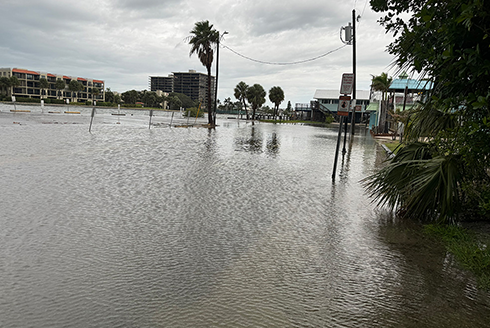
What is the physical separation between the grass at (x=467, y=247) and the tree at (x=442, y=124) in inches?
10.8

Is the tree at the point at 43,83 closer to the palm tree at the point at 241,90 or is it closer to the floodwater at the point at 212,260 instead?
the palm tree at the point at 241,90

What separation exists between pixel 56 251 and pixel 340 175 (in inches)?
334

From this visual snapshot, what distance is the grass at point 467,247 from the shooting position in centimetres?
441

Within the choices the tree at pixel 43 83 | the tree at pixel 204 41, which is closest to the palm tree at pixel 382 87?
the tree at pixel 204 41

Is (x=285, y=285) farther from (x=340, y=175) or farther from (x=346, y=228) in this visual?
(x=340, y=175)

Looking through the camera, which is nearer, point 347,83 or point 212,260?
point 212,260

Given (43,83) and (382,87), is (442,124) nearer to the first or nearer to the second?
(382,87)

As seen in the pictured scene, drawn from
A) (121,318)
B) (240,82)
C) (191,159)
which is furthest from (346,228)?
(240,82)

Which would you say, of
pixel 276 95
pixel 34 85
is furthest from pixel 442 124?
pixel 34 85

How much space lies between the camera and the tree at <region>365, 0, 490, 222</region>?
13.8 ft

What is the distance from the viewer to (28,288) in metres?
3.54

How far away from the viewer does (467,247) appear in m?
5.17

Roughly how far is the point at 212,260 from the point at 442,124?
15.7 ft

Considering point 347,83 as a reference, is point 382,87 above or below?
above
